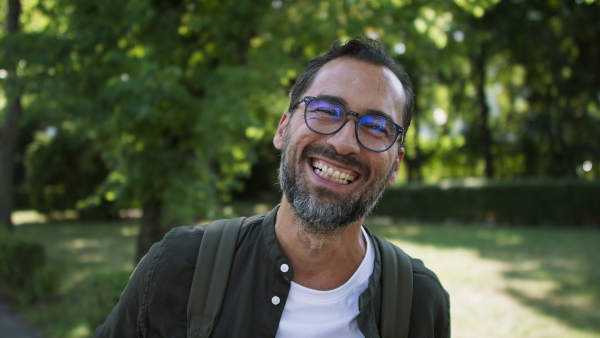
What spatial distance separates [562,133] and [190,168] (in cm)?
2113

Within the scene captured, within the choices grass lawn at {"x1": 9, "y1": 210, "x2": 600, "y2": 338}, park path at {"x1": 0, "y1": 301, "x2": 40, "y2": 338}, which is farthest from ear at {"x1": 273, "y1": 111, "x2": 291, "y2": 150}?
park path at {"x1": 0, "y1": 301, "x2": 40, "y2": 338}

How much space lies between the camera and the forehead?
6.41 feet

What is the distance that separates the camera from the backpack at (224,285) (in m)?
1.80

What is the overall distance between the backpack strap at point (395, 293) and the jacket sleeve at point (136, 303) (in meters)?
0.85

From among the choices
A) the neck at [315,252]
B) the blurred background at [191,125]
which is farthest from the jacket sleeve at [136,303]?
the blurred background at [191,125]

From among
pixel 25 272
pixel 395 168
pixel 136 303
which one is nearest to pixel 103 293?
pixel 25 272

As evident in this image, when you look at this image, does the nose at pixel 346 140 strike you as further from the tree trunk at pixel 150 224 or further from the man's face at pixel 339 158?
the tree trunk at pixel 150 224

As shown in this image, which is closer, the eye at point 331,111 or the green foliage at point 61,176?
the eye at point 331,111

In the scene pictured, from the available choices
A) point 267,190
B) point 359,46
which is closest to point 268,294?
point 359,46

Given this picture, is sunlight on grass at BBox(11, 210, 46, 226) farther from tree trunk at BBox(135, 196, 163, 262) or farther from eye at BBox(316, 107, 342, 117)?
eye at BBox(316, 107, 342, 117)

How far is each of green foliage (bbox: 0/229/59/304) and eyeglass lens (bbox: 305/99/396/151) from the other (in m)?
7.17

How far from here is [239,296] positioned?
186cm

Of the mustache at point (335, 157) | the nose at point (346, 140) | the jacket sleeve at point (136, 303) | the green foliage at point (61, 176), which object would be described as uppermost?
the nose at point (346, 140)

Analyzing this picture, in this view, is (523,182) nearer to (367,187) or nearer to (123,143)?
(123,143)
